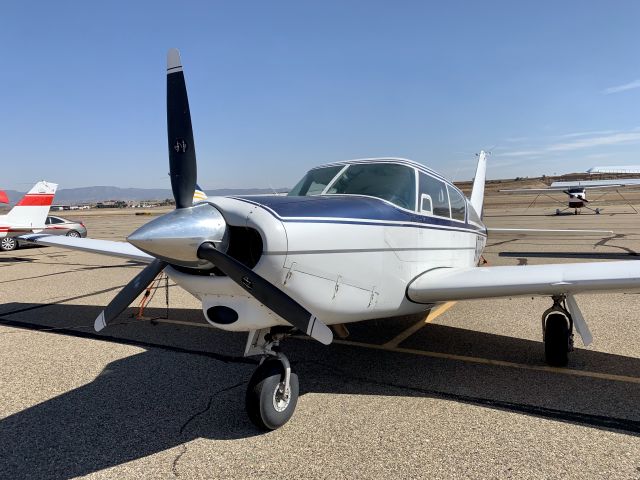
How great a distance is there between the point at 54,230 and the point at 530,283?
20.9 metres

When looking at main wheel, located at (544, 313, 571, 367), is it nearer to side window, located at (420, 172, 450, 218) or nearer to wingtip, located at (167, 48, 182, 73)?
side window, located at (420, 172, 450, 218)

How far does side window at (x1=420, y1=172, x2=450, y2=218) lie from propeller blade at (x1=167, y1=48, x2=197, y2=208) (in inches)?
102

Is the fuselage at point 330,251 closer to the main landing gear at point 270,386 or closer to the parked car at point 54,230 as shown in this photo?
the main landing gear at point 270,386

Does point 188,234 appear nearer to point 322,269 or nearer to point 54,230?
point 322,269

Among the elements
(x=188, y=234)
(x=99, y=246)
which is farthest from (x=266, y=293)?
(x=99, y=246)

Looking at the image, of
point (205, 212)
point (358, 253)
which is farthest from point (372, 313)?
point (205, 212)

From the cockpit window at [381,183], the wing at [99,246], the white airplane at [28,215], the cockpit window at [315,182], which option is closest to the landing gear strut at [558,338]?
the cockpit window at [381,183]

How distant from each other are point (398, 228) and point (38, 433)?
3.60 metres

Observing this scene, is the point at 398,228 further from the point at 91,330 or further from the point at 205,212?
the point at 91,330

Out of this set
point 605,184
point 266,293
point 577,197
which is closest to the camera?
point 266,293

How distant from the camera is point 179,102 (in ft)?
12.2

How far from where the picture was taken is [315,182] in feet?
17.0

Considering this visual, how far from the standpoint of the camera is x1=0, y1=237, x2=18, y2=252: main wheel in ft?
62.9

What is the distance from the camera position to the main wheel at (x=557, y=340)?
502 centimetres
